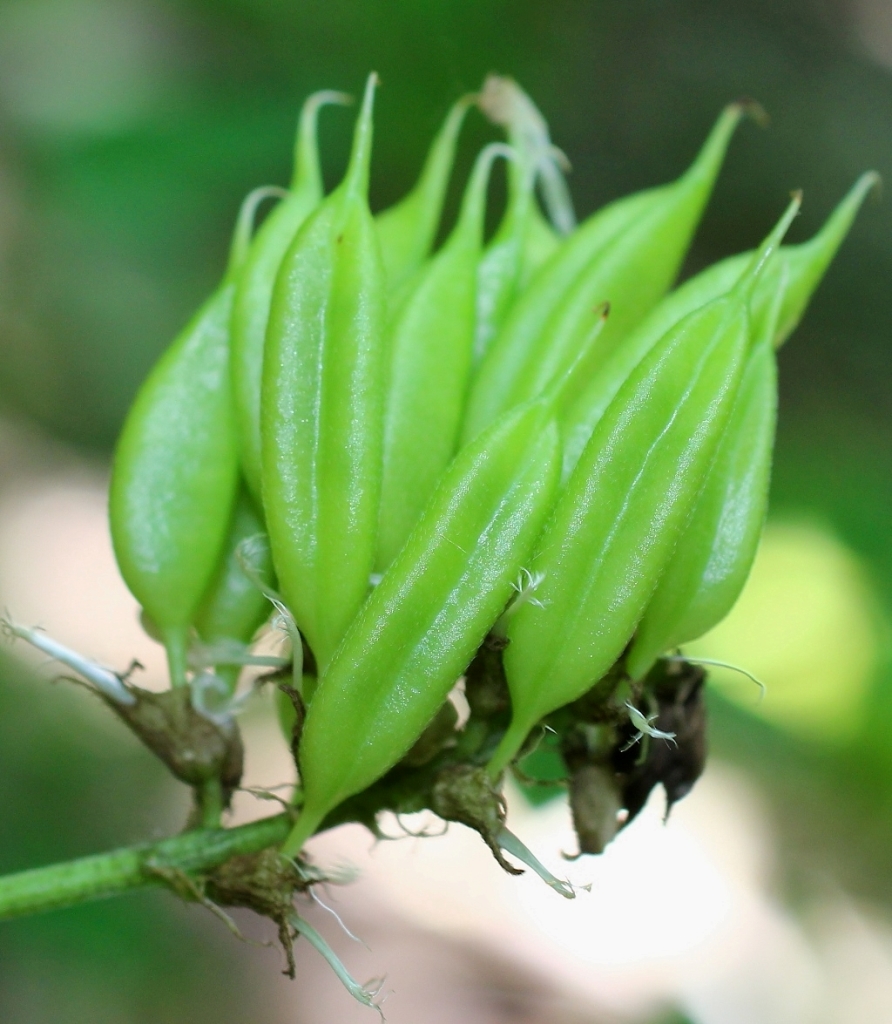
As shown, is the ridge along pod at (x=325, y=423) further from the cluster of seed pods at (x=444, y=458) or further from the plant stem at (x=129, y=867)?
the plant stem at (x=129, y=867)

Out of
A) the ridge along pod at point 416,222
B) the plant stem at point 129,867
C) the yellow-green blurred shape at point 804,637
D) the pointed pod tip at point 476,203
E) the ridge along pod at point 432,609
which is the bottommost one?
the yellow-green blurred shape at point 804,637

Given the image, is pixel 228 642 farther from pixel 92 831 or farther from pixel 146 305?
A: pixel 146 305

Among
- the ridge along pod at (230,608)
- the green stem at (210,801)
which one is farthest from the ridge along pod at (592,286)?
the green stem at (210,801)

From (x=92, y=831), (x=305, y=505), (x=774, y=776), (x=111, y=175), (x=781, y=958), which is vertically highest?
(x=305, y=505)

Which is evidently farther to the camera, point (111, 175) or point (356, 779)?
point (111, 175)

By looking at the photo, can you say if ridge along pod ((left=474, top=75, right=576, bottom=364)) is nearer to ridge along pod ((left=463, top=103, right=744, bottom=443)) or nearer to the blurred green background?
ridge along pod ((left=463, top=103, right=744, bottom=443))


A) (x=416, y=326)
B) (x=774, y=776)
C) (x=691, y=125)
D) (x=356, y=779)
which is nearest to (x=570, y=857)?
(x=356, y=779)
